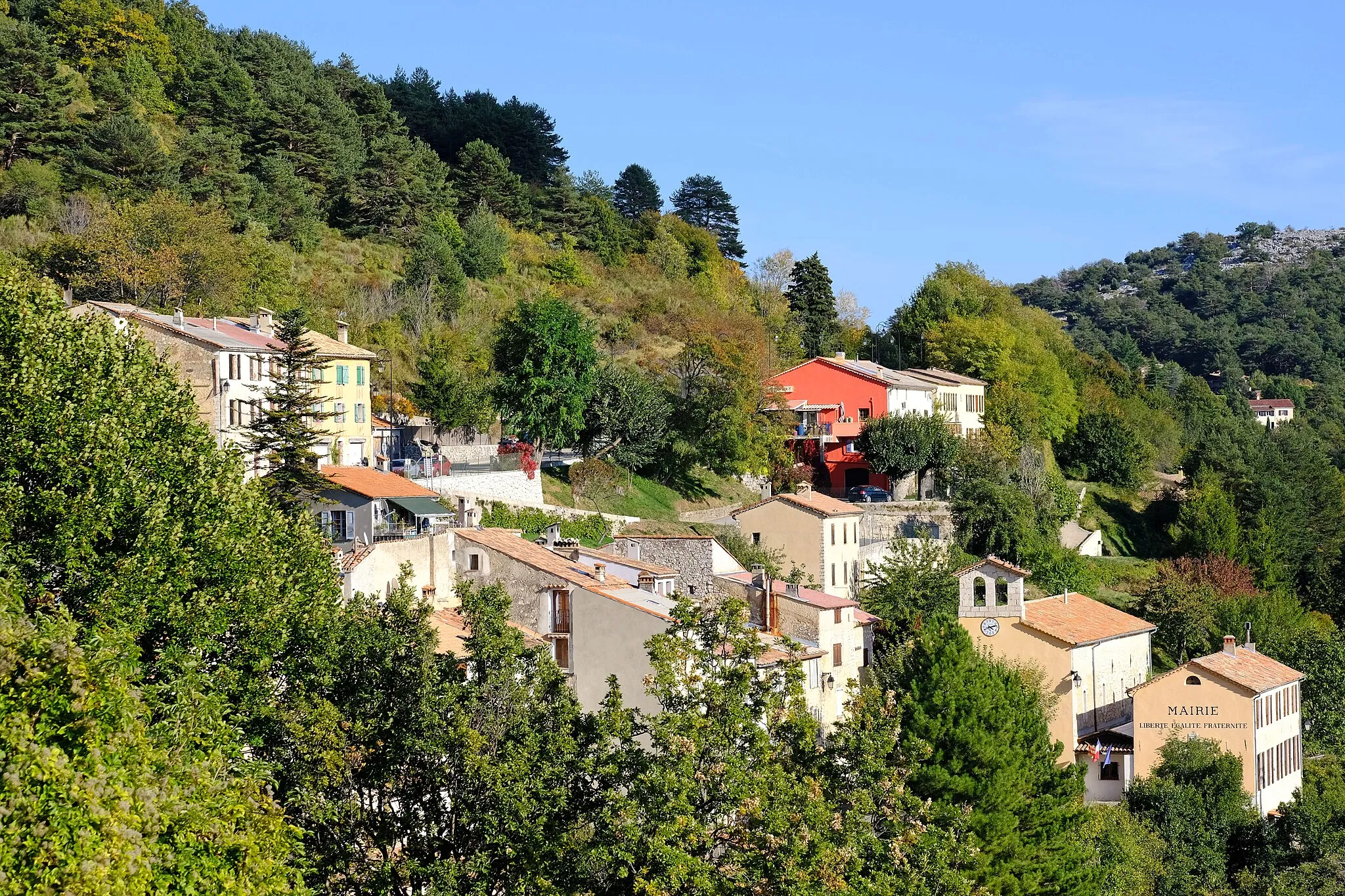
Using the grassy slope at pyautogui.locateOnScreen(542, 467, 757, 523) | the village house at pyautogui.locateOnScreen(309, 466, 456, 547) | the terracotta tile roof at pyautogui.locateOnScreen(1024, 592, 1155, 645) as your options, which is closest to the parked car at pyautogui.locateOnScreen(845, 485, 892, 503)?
the grassy slope at pyautogui.locateOnScreen(542, 467, 757, 523)

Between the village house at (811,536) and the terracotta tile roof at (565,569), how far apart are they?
15.4 m

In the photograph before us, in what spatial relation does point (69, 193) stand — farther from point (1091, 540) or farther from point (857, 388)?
point (1091, 540)

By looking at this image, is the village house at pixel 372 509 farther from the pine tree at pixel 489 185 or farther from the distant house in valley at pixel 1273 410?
the distant house in valley at pixel 1273 410

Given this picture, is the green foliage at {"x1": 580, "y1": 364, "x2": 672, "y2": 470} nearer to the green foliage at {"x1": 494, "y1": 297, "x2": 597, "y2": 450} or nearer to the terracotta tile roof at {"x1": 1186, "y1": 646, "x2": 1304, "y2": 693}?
the green foliage at {"x1": 494, "y1": 297, "x2": 597, "y2": 450}

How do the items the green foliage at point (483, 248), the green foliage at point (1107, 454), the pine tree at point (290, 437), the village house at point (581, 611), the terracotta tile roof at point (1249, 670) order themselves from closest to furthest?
the village house at point (581, 611), the pine tree at point (290, 437), the terracotta tile roof at point (1249, 670), the green foliage at point (483, 248), the green foliage at point (1107, 454)

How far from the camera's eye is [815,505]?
52844 mm

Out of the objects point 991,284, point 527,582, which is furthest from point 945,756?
point 991,284

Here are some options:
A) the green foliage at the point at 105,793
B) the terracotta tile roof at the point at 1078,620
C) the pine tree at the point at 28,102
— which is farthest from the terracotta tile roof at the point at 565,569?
the pine tree at the point at 28,102

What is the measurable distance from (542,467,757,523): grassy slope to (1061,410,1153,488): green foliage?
2442 centimetres

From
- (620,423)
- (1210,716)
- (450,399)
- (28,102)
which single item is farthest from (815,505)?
(28,102)

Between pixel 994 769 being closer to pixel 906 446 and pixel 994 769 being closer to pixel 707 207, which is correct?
pixel 906 446

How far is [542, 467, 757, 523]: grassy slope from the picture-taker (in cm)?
5228

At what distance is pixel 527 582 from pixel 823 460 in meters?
36.5

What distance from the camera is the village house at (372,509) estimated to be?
38.5m
